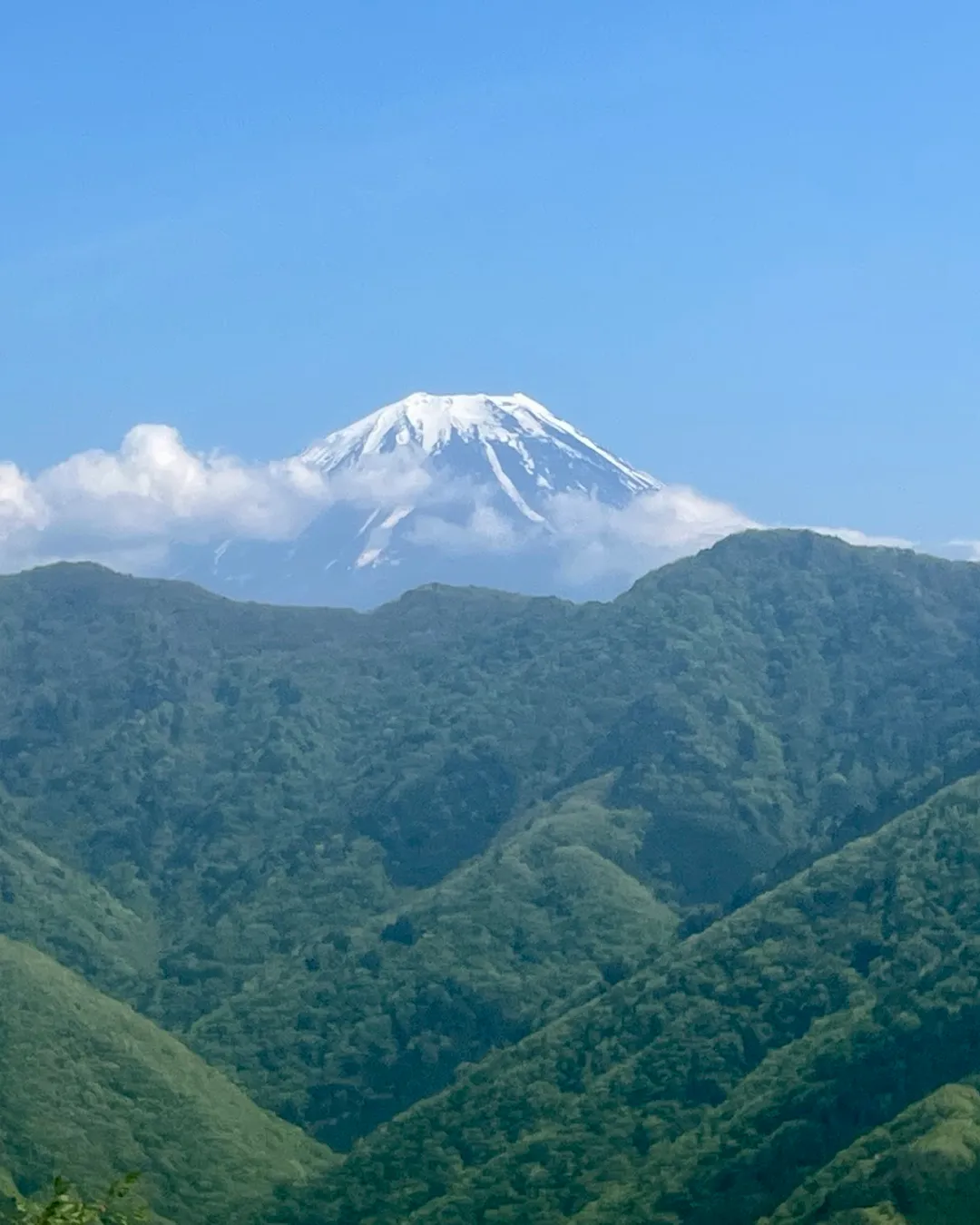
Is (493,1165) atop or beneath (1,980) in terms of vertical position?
beneath

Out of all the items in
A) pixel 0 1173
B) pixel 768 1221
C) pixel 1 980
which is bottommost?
Answer: pixel 768 1221

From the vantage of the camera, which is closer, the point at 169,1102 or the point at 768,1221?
the point at 768,1221

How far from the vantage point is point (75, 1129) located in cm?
17088

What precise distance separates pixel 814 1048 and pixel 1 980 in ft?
274

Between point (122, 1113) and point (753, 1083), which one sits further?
point (122, 1113)

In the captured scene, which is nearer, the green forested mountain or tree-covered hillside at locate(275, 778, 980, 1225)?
tree-covered hillside at locate(275, 778, 980, 1225)

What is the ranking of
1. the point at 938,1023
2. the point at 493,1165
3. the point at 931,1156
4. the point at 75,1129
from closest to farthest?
the point at 931,1156 → the point at 938,1023 → the point at 493,1165 → the point at 75,1129

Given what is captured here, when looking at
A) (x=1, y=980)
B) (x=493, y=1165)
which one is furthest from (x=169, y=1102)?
(x=493, y=1165)

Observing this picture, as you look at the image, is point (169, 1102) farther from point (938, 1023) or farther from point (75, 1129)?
point (938, 1023)

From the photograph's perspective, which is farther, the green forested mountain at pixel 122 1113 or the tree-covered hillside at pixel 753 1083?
the green forested mountain at pixel 122 1113

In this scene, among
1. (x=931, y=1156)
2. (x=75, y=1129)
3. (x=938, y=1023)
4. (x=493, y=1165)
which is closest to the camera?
(x=931, y=1156)

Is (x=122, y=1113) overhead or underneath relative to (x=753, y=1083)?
overhead

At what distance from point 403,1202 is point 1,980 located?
51.5 meters

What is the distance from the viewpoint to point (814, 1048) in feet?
511
